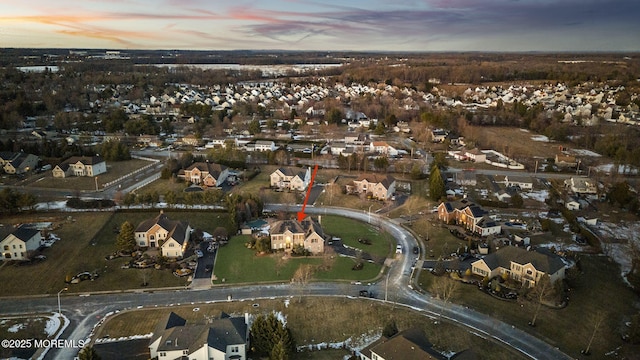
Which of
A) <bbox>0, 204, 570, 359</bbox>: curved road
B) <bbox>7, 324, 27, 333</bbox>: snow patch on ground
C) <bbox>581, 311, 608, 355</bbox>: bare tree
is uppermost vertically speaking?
<bbox>581, 311, 608, 355</bbox>: bare tree

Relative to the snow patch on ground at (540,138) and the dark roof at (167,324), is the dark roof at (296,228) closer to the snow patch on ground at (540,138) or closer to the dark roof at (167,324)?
the dark roof at (167,324)

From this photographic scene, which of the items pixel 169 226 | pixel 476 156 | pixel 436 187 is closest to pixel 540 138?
pixel 476 156

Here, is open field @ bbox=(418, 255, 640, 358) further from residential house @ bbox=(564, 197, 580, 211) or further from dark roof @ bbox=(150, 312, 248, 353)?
dark roof @ bbox=(150, 312, 248, 353)

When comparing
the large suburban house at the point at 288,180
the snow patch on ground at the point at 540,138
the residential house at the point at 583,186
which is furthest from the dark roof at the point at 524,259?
the snow patch on ground at the point at 540,138

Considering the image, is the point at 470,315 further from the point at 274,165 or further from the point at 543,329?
the point at 274,165

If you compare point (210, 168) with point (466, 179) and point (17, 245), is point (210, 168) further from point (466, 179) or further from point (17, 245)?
point (466, 179)

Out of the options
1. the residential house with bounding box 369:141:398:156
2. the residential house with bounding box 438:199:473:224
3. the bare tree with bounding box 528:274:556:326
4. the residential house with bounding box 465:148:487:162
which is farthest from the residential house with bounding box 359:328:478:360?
the residential house with bounding box 465:148:487:162
